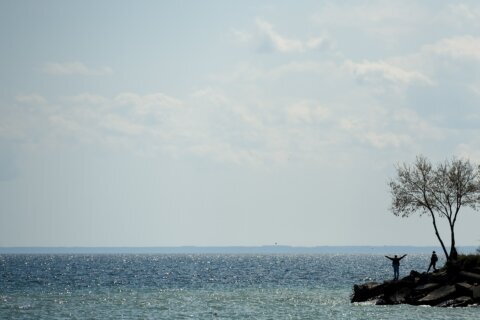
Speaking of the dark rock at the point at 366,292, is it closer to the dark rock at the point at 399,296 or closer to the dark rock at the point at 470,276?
the dark rock at the point at 399,296

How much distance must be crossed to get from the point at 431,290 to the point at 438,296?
231cm

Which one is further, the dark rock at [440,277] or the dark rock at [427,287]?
the dark rock at [440,277]

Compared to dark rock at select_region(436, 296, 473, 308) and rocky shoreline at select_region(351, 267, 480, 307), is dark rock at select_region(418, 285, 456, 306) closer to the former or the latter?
rocky shoreline at select_region(351, 267, 480, 307)

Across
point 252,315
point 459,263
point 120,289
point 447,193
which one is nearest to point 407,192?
point 447,193

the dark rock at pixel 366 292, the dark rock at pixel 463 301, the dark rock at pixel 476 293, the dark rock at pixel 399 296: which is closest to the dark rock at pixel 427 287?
the dark rock at pixel 399 296

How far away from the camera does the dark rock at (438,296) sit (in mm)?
59250

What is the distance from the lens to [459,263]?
64438 mm

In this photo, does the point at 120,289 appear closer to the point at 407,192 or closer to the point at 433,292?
the point at 407,192

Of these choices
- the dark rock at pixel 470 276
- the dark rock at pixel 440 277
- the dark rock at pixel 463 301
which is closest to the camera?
the dark rock at pixel 463 301

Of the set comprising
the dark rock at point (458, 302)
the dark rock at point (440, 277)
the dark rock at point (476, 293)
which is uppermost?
the dark rock at point (440, 277)

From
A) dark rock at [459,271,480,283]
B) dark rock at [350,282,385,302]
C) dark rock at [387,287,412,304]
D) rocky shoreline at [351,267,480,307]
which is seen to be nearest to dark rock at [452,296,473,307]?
rocky shoreline at [351,267,480,307]

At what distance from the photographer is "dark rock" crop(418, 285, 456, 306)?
59250 mm

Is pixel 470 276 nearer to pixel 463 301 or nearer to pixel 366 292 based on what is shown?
pixel 463 301

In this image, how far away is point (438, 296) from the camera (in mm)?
59562
